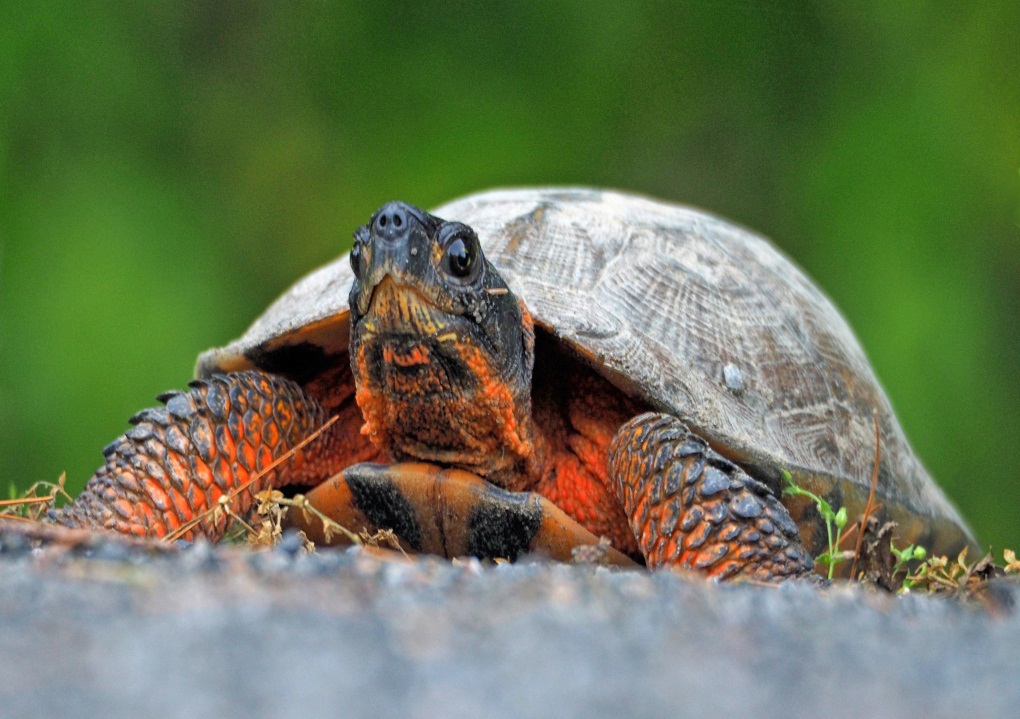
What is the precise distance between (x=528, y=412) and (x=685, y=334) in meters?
0.59

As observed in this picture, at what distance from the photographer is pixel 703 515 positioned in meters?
2.68

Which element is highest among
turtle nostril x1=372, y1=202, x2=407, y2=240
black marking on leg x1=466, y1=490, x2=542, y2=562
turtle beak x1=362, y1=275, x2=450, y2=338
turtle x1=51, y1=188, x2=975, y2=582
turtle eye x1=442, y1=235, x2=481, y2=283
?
turtle nostril x1=372, y1=202, x2=407, y2=240

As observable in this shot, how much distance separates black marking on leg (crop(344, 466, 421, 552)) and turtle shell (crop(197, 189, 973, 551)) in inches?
20.9

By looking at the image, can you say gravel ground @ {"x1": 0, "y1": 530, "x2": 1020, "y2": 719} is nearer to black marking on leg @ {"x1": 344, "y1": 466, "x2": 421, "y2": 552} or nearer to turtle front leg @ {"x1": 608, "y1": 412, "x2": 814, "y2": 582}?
turtle front leg @ {"x1": 608, "y1": 412, "x2": 814, "y2": 582}

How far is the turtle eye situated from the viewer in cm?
269

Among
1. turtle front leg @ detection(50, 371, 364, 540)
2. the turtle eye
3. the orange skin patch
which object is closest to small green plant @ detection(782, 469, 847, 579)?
the orange skin patch

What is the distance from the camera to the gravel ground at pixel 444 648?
1087 mm

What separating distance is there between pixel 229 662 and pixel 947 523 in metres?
3.58

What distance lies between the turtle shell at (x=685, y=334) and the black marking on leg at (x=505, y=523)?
17.6 inches

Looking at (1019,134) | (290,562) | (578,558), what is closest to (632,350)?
(578,558)

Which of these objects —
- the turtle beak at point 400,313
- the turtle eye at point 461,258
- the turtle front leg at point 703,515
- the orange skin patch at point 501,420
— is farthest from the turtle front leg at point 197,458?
the turtle front leg at point 703,515

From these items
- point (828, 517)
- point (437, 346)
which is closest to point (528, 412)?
point (437, 346)

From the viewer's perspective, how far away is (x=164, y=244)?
7.83m

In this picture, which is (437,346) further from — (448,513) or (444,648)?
(444,648)
